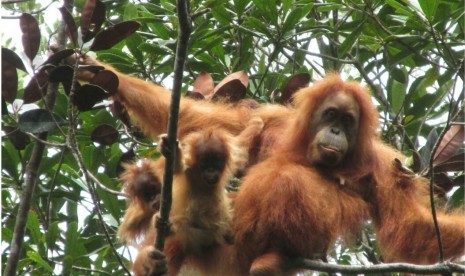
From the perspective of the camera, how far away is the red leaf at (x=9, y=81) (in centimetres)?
480

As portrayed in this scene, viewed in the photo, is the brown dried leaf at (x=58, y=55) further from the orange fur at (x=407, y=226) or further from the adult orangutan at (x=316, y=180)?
the orange fur at (x=407, y=226)

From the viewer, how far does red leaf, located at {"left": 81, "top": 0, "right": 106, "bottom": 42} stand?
4746 mm

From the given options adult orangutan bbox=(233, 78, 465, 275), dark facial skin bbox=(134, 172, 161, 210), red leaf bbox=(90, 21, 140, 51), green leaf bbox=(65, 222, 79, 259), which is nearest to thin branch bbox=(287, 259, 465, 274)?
adult orangutan bbox=(233, 78, 465, 275)

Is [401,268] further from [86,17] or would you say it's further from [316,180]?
[86,17]

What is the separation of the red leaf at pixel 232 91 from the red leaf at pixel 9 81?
187cm

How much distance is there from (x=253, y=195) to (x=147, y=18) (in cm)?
231

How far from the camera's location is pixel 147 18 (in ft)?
21.8

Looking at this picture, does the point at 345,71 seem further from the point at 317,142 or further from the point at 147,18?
the point at 317,142

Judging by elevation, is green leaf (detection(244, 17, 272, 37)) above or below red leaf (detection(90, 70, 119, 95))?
above

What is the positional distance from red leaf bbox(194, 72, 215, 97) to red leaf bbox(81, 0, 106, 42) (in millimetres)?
1663

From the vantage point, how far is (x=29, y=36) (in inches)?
189

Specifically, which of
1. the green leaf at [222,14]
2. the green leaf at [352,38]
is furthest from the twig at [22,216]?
the green leaf at [352,38]

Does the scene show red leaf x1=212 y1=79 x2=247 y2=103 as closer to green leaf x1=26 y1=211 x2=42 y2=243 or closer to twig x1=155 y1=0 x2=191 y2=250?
green leaf x1=26 y1=211 x2=42 y2=243

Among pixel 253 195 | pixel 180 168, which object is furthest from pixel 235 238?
pixel 180 168
